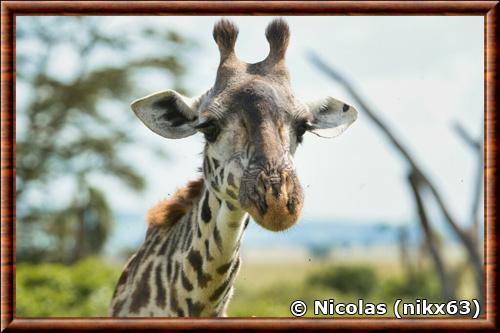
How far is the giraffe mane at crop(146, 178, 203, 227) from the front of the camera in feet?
22.6

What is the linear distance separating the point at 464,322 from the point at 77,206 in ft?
78.0

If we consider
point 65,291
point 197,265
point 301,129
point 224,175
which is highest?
point 301,129

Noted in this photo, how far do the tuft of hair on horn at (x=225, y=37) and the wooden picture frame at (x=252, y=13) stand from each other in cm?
37

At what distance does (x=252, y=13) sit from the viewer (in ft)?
22.0

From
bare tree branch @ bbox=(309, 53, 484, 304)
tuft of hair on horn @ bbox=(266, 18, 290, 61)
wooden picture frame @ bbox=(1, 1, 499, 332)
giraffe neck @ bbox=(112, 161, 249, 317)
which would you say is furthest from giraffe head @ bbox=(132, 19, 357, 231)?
bare tree branch @ bbox=(309, 53, 484, 304)

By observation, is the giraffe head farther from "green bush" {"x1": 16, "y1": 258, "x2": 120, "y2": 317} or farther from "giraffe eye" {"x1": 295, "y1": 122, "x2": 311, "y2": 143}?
"green bush" {"x1": 16, "y1": 258, "x2": 120, "y2": 317}

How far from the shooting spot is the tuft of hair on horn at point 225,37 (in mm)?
6359

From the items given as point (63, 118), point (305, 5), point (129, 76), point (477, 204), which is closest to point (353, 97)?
point (477, 204)

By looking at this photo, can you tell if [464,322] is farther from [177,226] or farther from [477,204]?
[477,204]

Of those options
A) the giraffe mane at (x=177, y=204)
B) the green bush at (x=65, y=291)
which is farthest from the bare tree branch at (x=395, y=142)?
the giraffe mane at (x=177, y=204)

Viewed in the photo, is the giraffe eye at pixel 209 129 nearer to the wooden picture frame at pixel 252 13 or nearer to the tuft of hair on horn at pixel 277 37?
the tuft of hair on horn at pixel 277 37

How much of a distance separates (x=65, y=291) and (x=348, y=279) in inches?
423

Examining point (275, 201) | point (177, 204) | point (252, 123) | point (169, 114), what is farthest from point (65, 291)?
point (275, 201)

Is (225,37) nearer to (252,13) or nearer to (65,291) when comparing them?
(252,13)
